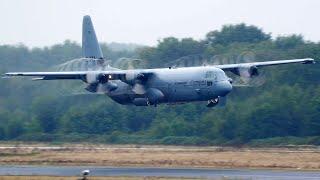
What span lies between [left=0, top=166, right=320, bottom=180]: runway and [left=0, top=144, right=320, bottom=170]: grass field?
289cm

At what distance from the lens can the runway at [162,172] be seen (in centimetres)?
4275

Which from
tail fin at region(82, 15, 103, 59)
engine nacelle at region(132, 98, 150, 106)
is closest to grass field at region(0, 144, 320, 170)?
engine nacelle at region(132, 98, 150, 106)

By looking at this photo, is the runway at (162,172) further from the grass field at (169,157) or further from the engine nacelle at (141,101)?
the engine nacelle at (141,101)

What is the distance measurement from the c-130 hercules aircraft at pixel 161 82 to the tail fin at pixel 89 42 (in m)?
3.67

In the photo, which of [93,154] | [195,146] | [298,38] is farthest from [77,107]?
[298,38]

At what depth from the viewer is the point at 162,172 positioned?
45.8 meters

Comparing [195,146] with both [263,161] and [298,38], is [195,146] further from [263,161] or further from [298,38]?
[298,38]

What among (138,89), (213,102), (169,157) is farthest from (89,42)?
(169,157)

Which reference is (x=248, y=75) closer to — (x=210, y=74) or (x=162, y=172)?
(x=210, y=74)

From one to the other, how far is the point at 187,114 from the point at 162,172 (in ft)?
106

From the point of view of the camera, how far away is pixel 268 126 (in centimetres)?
7031

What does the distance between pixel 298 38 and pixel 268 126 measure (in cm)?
2309

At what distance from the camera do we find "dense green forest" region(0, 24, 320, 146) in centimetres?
7031

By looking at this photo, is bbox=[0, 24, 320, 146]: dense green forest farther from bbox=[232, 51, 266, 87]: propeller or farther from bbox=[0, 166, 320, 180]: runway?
bbox=[0, 166, 320, 180]: runway
